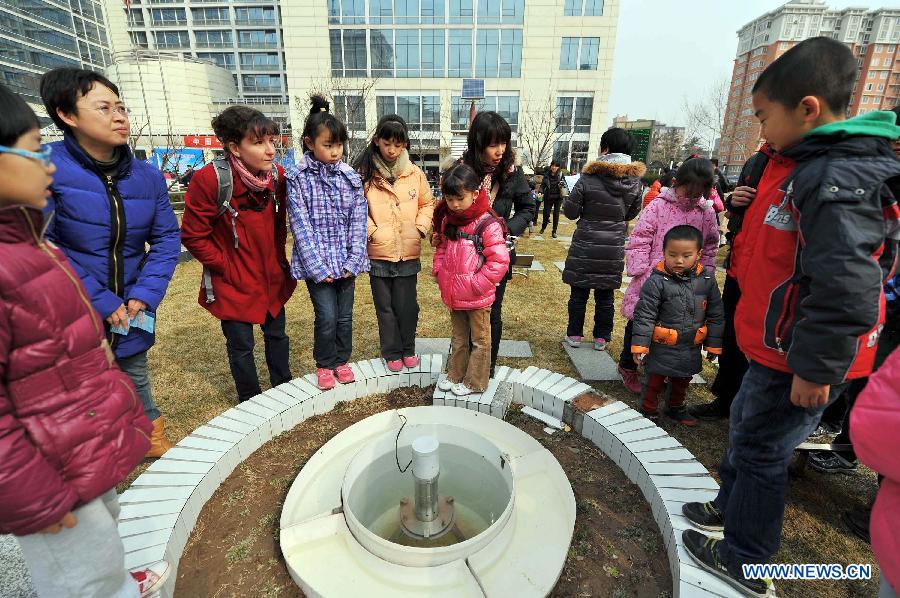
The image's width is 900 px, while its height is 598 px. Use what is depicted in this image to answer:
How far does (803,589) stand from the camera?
1807 millimetres

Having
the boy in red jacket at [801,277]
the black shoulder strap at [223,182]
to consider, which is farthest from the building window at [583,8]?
the boy in red jacket at [801,277]

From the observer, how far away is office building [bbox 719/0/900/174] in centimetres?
5912

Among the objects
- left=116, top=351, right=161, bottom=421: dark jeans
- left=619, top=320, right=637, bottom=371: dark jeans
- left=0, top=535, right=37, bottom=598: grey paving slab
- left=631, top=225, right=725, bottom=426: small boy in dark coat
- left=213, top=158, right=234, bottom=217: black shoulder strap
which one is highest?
left=213, top=158, right=234, bottom=217: black shoulder strap

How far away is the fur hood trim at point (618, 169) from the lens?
3.57 metres

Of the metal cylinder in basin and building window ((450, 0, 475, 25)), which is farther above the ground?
building window ((450, 0, 475, 25))

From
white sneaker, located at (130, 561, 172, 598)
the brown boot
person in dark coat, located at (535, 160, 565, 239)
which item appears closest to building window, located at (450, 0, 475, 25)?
person in dark coat, located at (535, 160, 565, 239)

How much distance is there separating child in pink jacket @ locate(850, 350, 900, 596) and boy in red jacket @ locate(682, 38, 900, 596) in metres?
0.16

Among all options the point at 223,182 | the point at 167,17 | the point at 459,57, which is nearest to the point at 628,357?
the point at 223,182

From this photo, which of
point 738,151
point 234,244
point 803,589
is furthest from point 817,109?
point 738,151

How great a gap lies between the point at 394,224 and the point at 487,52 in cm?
4027

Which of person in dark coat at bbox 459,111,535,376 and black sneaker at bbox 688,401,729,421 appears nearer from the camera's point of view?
person in dark coat at bbox 459,111,535,376

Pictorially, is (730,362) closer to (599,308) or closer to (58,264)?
(599,308)

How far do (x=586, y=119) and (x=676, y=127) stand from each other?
35345mm

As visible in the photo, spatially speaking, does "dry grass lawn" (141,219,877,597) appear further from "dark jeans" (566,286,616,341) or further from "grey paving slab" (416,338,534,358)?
"dark jeans" (566,286,616,341)
